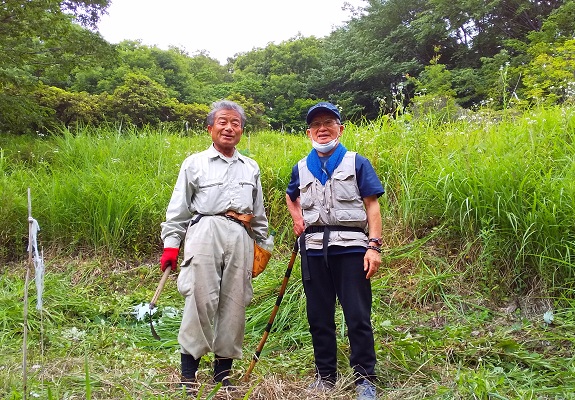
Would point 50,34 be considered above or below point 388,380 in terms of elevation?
above

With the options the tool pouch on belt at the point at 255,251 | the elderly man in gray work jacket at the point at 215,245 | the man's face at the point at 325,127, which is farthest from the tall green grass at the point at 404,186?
the elderly man in gray work jacket at the point at 215,245

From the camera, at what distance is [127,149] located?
6.73 metres

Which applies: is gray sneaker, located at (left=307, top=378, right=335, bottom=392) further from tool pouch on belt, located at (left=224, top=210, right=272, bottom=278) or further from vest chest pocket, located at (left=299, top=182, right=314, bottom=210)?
vest chest pocket, located at (left=299, top=182, right=314, bottom=210)

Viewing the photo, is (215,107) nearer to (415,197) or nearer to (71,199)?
(415,197)

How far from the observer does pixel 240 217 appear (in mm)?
2711

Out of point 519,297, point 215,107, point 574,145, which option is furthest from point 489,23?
point 215,107

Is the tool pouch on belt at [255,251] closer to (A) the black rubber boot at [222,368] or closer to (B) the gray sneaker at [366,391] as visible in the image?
(A) the black rubber boot at [222,368]

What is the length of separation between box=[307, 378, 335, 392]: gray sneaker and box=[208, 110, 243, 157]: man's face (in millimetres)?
1514

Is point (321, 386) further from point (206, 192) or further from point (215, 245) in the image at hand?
point (206, 192)

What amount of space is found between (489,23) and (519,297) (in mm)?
17952

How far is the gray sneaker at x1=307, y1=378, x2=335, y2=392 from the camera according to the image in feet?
8.38

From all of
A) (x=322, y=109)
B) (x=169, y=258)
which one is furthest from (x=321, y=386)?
(x=322, y=109)

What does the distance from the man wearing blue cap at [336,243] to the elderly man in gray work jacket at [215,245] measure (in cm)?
39

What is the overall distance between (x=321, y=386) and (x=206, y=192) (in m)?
1.33
